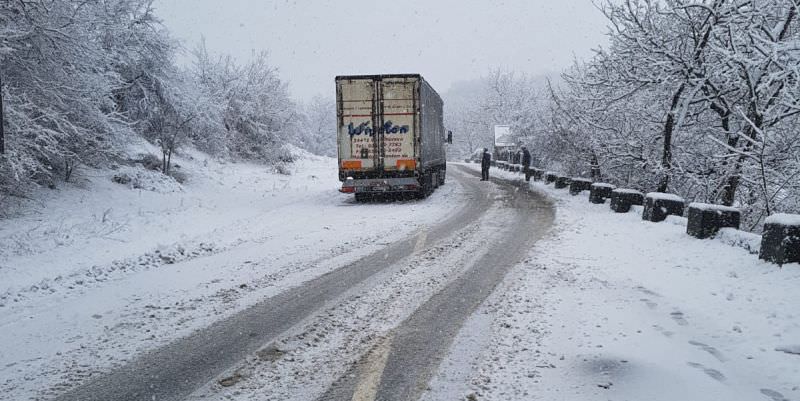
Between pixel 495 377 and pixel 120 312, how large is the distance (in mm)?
4025

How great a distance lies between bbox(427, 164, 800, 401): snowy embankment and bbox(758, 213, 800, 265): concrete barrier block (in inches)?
5.4

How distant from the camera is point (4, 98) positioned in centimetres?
851

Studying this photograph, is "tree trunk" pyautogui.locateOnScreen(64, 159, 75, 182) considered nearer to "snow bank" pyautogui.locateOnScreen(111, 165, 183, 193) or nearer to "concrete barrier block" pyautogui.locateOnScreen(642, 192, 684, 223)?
"snow bank" pyautogui.locateOnScreen(111, 165, 183, 193)

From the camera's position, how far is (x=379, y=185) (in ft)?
47.1

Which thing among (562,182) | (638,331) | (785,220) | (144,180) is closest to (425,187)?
(562,182)

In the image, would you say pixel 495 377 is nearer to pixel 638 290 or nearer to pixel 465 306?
pixel 465 306

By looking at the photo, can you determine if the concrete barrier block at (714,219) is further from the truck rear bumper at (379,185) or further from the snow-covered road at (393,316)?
the truck rear bumper at (379,185)

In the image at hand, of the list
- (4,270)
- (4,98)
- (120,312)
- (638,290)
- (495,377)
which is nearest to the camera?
(495,377)

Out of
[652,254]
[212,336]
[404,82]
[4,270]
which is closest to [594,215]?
[652,254]

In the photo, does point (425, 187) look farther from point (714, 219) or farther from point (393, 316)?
point (393, 316)

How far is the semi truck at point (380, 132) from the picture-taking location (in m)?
14.3

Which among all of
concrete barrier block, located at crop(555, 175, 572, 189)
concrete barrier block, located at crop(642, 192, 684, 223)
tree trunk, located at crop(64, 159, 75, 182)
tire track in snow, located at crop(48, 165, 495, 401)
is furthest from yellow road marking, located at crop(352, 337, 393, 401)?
concrete barrier block, located at crop(555, 175, 572, 189)

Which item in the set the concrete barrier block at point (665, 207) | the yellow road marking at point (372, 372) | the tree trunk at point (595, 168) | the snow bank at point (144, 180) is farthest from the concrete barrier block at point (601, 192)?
the snow bank at point (144, 180)

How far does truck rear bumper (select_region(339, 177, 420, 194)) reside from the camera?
14.3 meters
